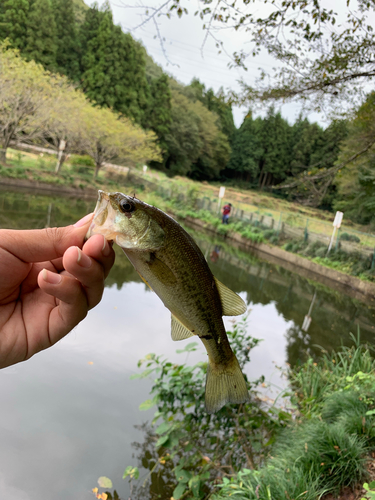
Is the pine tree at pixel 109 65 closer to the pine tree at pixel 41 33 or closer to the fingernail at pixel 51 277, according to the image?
the pine tree at pixel 41 33

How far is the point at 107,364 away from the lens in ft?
17.5

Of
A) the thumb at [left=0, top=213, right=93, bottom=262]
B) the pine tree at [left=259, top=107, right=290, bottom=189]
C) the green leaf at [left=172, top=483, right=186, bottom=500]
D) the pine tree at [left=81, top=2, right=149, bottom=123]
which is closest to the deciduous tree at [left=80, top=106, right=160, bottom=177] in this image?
the pine tree at [left=81, top=2, right=149, bottom=123]

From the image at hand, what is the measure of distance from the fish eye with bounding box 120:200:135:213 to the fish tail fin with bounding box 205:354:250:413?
0.62 metres

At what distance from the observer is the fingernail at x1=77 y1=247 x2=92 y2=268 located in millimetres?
1195

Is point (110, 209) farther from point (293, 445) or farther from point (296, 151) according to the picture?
point (296, 151)

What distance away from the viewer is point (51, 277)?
1238mm

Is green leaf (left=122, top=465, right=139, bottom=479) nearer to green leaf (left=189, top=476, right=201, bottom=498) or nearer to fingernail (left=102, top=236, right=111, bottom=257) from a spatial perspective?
green leaf (left=189, top=476, right=201, bottom=498)

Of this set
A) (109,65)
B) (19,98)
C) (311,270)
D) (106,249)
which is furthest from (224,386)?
(109,65)

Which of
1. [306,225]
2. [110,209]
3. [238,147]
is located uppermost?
[238,147]

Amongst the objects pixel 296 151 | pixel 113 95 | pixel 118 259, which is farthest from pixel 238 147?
pixel 118 259

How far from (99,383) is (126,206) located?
4.42 meters

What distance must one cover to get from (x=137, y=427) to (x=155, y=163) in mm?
45656

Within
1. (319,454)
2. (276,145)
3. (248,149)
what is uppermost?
(276,145)

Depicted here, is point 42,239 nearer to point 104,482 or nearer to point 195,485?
point 195,485
